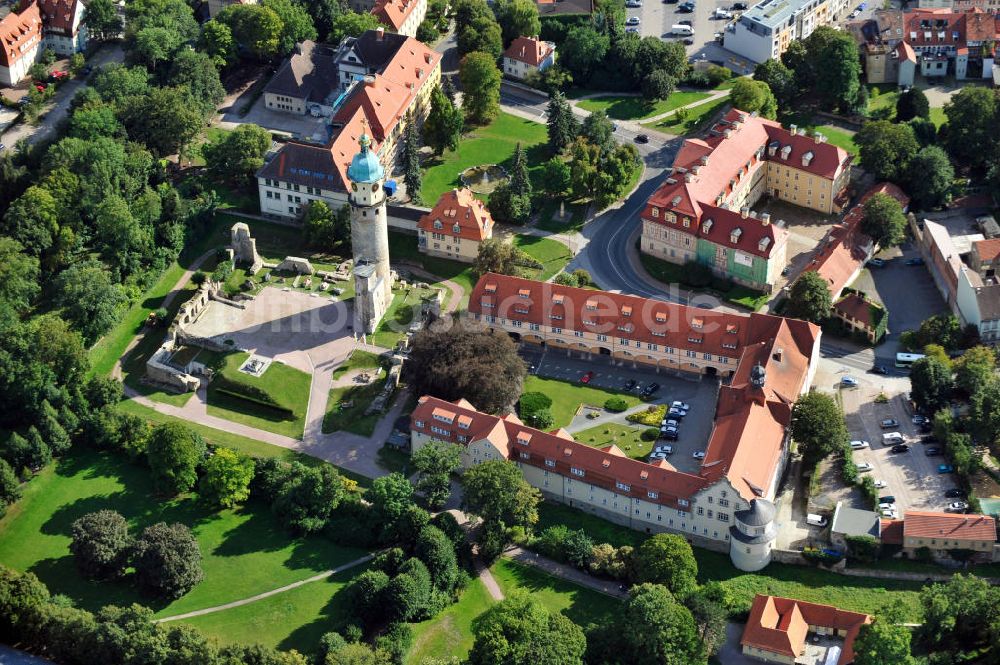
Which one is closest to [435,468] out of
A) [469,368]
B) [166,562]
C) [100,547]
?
[469,368]

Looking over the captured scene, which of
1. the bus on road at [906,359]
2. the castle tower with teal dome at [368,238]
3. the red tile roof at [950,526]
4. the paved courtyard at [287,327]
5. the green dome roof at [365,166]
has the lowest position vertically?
the red tile roof at [950,526]

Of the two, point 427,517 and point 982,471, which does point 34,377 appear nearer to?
point 427,517

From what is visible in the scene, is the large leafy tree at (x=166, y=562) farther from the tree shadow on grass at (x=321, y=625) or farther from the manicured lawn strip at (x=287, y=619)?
the tree shadow on grass at (x=321, y=625)

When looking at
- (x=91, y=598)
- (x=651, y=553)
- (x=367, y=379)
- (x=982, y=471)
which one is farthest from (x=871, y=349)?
(x=91, y=598)

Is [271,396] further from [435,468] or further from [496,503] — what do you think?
[496,503]

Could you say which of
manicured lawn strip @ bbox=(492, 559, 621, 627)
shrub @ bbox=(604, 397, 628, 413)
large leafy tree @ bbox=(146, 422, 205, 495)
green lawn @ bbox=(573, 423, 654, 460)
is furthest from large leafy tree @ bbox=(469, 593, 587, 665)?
large leafy tree @ bbox=(146, 422, 205, 495)

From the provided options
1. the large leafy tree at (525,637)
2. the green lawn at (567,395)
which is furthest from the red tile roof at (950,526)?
the large leafy tree at (525,637)

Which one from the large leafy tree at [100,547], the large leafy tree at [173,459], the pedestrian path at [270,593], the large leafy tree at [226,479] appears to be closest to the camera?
the pedestrian path at [270,593]
